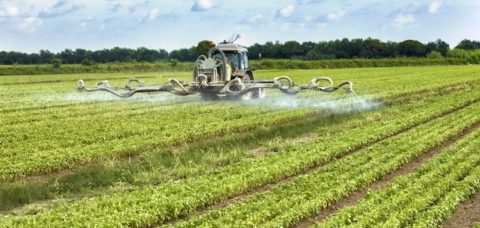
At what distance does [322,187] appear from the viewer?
9656mm

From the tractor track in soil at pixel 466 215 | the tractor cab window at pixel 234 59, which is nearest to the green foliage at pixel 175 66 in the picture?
the tractor cab window at pixel 234 59

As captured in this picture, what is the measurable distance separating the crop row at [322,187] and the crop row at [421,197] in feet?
1.59

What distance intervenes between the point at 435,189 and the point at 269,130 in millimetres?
8524

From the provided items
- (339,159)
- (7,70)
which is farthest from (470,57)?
(339,159)

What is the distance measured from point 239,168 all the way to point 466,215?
4.43 metres

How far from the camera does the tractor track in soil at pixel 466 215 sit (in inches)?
318

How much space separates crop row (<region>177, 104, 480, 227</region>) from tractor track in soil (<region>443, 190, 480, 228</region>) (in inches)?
68.1

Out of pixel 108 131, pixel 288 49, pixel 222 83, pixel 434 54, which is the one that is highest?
pixel 288 49

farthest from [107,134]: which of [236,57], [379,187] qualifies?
[236,57]

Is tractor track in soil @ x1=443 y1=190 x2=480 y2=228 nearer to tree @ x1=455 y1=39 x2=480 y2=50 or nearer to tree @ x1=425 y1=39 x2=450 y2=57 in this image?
tree @ x1=425 y1=39 x2=450 y2=57

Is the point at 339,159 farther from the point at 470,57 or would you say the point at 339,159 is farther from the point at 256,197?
the point at 470,57

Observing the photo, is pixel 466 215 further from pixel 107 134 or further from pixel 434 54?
pixel 434 54

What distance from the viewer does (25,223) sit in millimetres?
8008

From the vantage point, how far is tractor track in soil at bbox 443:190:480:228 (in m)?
8.09
